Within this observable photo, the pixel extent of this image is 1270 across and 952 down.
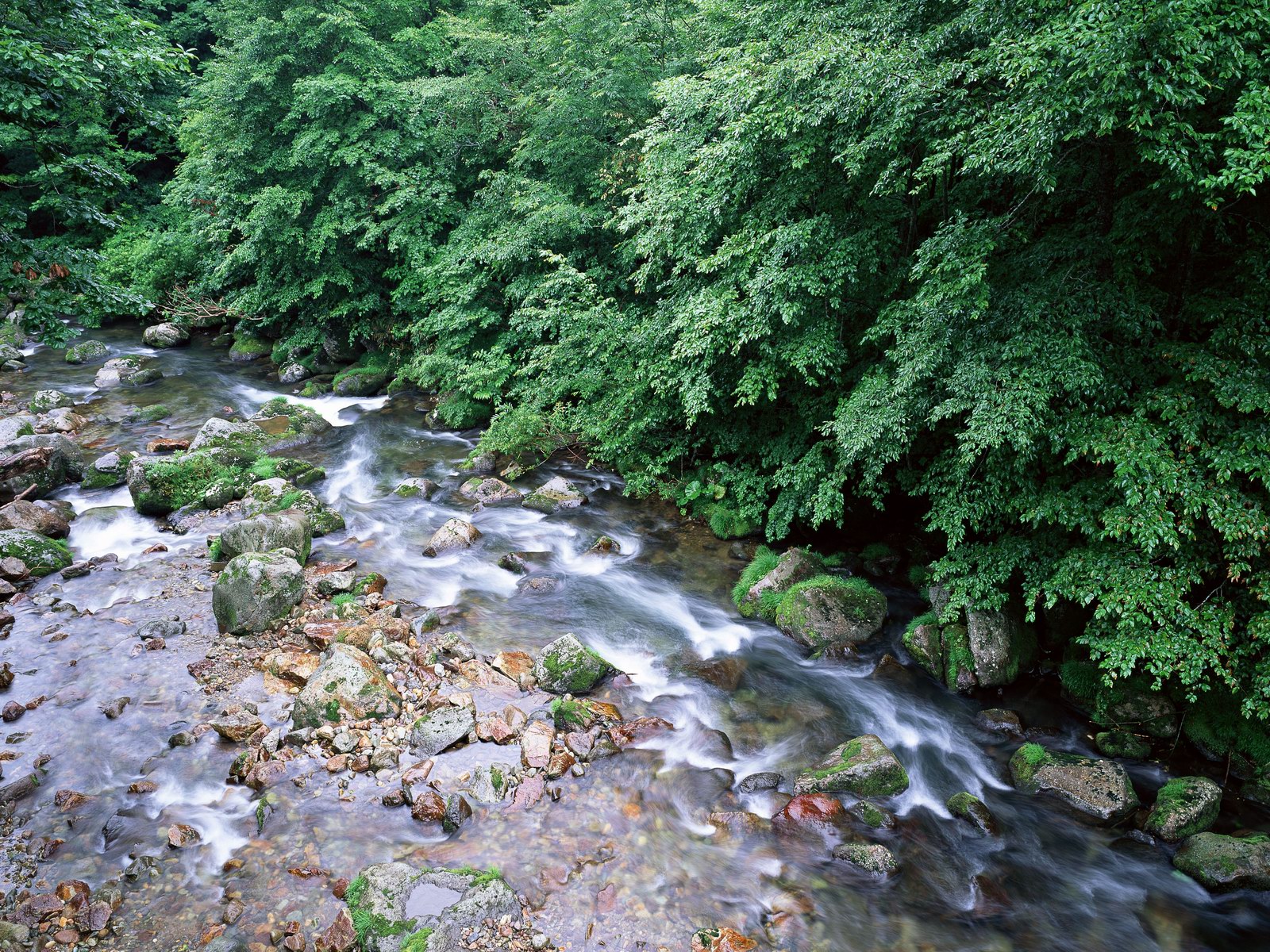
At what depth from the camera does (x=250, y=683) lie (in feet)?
25.0

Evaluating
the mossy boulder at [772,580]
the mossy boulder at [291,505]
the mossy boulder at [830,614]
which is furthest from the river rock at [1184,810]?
the mossy boulder at [291,505]

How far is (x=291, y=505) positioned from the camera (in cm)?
1162

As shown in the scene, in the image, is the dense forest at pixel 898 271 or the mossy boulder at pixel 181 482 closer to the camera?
the dense forest at pixel 898 271

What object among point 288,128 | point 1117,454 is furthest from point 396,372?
point 1117,454

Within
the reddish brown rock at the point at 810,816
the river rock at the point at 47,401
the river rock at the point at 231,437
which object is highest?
the reddish brown rock at the point at 810,816

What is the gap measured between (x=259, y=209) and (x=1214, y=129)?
18.5 meters

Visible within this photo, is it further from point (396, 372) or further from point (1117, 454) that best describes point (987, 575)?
point (396, 372)

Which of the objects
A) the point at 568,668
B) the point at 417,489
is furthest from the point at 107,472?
the point at 568,668

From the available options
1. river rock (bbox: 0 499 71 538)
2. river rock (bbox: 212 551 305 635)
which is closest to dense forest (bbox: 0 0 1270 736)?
river rock (bbox: 212 551 305 635)

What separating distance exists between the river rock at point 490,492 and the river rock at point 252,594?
4.49m

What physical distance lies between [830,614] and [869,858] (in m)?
3.47

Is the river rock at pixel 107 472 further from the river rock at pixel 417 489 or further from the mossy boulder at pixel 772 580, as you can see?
the mossy boulder at pixel 772 580

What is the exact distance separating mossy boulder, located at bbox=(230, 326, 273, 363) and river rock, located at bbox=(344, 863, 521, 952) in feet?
67.6

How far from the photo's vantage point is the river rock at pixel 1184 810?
6.18 m
